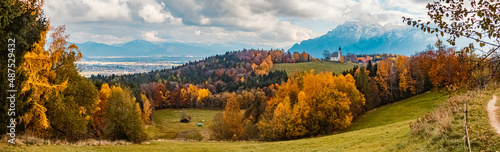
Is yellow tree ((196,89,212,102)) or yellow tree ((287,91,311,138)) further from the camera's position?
yellow tree ((196,89,212,102))

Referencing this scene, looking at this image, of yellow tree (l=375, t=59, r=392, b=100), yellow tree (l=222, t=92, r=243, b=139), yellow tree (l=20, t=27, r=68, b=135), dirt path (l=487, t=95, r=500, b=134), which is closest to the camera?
dirt path (l=487, t=95, r=500, b=134)

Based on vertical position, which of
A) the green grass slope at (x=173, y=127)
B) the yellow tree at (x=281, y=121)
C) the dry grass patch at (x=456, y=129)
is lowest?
the green grass slope at (x=173, y=127)

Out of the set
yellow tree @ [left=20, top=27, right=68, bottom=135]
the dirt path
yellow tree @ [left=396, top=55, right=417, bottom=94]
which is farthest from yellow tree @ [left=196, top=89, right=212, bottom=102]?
the dirt path

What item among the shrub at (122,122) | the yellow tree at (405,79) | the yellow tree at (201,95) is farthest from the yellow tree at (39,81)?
the yellow tree at (201,95)

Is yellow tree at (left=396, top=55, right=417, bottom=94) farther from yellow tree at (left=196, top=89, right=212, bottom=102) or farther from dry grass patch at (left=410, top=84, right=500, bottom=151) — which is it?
yellow tree at (left=196, top=89, right=212, bottom=102)

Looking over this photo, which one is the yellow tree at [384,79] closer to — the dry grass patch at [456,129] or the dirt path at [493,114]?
the dirt path at [493,114]

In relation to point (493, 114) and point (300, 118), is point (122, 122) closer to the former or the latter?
point (300, 118)

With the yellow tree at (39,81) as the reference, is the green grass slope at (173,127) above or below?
below

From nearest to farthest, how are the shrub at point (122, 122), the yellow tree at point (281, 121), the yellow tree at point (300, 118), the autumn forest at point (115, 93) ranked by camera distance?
the autumn forest at point (115, 93) → the shrub at point (122, 122) → the yellow tree at point (281, 121) → the yellow tree at point (300, 118)

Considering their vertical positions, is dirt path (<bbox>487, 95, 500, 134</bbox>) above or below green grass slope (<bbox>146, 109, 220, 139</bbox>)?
above

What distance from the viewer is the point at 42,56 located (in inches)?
866

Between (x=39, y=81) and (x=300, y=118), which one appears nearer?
(x=39, y=81)

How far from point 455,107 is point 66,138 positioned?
3169cm

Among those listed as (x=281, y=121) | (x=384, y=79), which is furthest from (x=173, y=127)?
(x=384, y=79)
